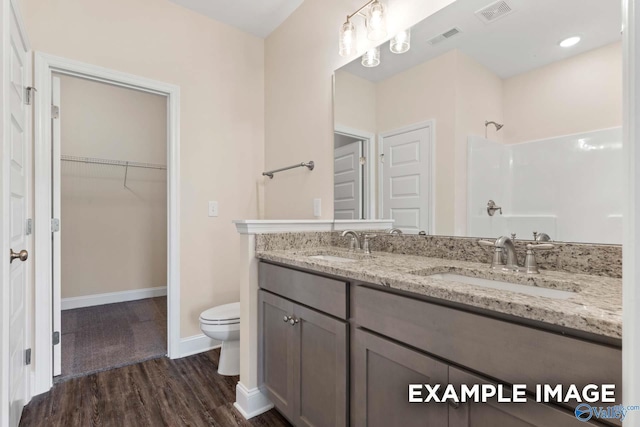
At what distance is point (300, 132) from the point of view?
98.0 inches

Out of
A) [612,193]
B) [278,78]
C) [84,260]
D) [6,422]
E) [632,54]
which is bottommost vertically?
[6,422]

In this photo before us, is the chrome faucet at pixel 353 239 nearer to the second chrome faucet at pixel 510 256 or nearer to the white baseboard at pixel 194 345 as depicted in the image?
the second chrome faucet at pixel 510 256

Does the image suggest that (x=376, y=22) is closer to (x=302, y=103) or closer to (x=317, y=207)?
(x=302, y=103)

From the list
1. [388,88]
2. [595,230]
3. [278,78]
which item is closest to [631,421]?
[595,230]

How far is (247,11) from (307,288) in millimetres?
2292

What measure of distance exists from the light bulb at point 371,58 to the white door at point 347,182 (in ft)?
1.50

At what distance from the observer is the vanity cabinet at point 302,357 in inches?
49.2

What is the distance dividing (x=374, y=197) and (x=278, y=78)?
1.51m

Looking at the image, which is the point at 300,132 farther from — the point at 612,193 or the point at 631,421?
the point at 631,421

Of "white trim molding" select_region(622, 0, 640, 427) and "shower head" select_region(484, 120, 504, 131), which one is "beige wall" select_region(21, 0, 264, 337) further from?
"white trim molding" select_region(622, 0, 640, 427)

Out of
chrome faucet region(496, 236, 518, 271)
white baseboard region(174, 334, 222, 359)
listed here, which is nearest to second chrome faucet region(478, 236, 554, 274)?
chrome faucet region(496, 236, 518, 271)

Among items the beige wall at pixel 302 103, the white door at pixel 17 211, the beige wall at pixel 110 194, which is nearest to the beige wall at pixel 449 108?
the beige wall at pixel 302 103

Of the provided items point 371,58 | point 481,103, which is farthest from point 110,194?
point 481,103

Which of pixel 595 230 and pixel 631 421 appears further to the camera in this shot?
pixel 595 230
